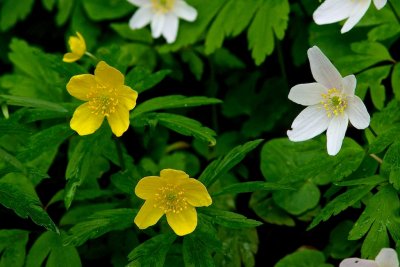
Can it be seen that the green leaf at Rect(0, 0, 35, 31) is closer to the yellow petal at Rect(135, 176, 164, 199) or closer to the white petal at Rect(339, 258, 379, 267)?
the yellow petal at Rect(135, 176, 164, 199)

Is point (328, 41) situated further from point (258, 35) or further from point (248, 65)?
point (248, 65)

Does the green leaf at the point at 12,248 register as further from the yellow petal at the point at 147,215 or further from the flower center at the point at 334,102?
the flower center at the point at 334,102

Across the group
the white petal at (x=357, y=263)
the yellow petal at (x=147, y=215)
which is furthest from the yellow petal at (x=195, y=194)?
the white petal at (x=357, y=263)

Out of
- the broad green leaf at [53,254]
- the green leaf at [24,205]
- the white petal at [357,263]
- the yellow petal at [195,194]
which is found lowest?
the broad green leaf at [53,254]

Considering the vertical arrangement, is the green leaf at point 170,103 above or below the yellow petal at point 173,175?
above

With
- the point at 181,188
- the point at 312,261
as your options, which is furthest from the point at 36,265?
the point at 312,261

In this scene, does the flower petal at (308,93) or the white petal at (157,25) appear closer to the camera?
the flower petal at (308,93)
